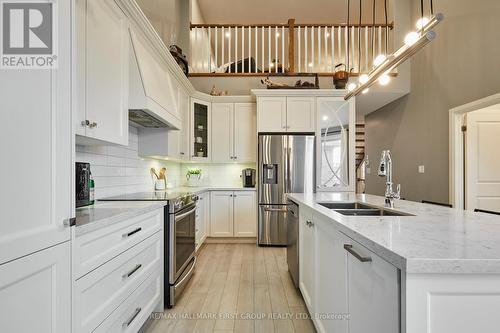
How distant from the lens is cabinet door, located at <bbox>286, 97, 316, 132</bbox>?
3939mm

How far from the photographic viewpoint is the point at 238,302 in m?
2.20

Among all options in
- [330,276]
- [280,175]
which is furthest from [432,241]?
[280,175]

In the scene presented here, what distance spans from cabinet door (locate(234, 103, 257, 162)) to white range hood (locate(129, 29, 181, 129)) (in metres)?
1.44

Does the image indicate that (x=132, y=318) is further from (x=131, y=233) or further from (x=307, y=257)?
(x=307, y=257)

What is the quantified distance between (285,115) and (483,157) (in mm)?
2773

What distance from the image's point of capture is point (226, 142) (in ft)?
14.0

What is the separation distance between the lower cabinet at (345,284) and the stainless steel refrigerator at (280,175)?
1846 millimetres

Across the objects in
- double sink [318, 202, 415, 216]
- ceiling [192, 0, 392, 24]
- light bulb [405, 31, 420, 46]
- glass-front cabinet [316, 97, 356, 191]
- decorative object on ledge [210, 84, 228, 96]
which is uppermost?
ceiling [192, 0, 392, 24]

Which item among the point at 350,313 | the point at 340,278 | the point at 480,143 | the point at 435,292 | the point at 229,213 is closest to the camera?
the point at 435,292

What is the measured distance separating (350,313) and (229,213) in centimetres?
305

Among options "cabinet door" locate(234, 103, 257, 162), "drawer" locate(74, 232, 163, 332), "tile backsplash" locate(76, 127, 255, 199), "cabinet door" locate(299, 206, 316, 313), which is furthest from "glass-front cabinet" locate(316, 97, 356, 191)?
"drawer" locate(74, 232, 163, 332)

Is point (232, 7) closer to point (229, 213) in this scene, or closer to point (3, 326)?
point (229, 213)

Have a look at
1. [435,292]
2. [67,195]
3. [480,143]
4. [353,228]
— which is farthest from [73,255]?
[480,143]

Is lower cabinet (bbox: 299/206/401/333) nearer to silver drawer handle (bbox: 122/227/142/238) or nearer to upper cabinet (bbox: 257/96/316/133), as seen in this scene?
silver drawer handle (bbox: 122/227/142/238)
